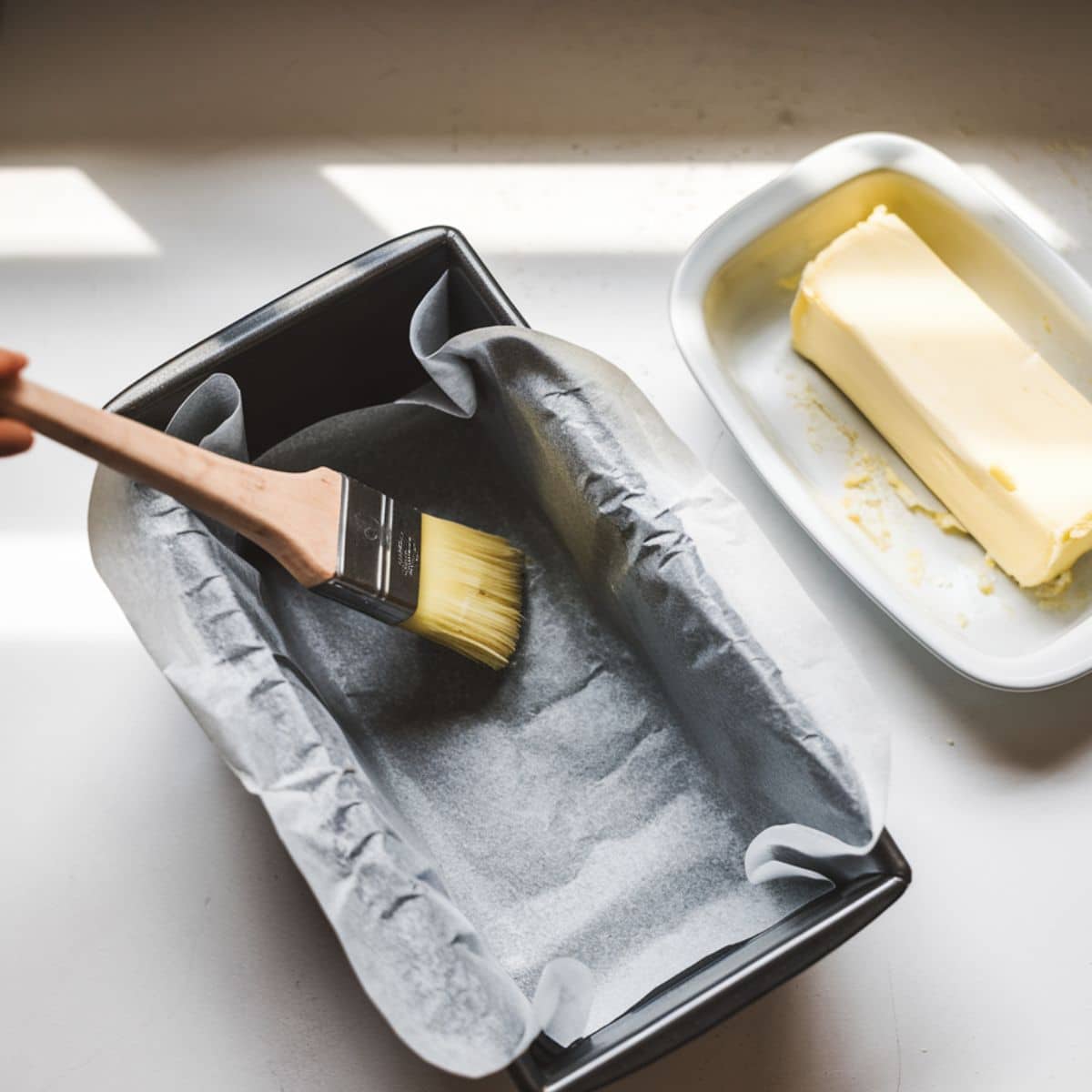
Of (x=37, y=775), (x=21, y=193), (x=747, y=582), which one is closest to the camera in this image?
(x=747, y=582)

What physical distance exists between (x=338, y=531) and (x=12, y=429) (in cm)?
23

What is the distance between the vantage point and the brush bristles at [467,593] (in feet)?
2.58

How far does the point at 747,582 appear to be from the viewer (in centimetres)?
72

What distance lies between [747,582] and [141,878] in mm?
488

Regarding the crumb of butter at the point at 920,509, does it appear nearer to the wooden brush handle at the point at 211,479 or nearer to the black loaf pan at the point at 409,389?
the black loaf pan at the point at 409,389

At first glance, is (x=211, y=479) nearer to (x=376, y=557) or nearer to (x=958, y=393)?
(x=376, y=557)

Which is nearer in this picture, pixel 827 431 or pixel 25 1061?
pixel 25 1061

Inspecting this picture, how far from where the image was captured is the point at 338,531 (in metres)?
0.73

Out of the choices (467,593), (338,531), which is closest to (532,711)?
(467,593)

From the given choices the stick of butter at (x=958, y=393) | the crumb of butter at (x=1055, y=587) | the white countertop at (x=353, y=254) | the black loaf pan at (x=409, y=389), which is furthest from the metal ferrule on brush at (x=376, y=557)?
the crumb of butter at (x=1055, y=587)

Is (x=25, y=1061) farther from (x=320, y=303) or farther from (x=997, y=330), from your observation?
(x=997, y=330)

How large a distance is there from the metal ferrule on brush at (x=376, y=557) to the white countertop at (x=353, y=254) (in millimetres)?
204

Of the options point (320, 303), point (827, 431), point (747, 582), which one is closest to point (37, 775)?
point (320, 303)

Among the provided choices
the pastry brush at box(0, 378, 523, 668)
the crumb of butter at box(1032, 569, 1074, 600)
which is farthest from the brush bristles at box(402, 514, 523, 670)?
the crumb of butter at box(1032, 569, 1074, 600)
